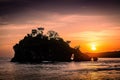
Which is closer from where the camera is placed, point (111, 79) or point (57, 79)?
point (111, 79)

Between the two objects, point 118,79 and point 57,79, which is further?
point 57,79

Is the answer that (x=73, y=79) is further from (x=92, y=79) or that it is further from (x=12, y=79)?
(x=12, y=79)

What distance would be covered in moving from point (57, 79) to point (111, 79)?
11740 millimetres

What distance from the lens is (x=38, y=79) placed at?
206 feet

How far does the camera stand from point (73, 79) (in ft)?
201

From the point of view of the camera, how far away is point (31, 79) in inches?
2450

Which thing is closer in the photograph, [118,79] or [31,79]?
[118,79]

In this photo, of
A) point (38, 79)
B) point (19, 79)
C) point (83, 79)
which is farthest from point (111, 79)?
point (19, 79)

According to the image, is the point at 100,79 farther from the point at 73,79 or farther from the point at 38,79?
the point at 38,79

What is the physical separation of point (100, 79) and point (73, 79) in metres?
5.91

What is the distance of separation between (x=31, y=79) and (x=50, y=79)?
13.8 feet

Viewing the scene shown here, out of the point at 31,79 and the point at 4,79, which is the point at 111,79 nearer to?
the point at 31,79

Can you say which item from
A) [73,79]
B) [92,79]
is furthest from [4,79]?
[92,79]

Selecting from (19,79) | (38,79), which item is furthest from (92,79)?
(19,79)
